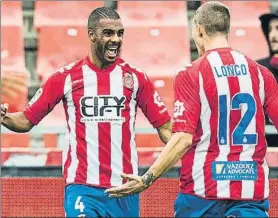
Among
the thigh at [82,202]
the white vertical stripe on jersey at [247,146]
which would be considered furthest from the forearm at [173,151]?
the thigh at [82,202]

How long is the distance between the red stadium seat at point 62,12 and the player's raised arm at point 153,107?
4.40 metres

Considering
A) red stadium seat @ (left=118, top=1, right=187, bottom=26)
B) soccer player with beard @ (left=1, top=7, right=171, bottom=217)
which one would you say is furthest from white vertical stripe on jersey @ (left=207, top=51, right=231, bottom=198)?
red stadium seat @ (left=118, top=1, right=187, bottom=26)

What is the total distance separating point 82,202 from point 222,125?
1.11 metres

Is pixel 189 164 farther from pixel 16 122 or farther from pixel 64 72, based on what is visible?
pixel 16 122

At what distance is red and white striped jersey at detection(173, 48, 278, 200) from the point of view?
371cm

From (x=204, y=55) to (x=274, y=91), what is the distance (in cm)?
36

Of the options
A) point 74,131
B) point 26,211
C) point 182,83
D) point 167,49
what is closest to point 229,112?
point 182,83

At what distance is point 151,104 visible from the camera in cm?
480

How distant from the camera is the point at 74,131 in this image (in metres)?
4.57

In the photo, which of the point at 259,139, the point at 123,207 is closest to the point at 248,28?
the point at 123,207

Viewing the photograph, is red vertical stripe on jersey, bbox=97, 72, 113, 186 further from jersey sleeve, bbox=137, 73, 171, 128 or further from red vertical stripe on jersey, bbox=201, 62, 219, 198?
red vertical stripe on jersey, bbox=201, 62, 219, 198

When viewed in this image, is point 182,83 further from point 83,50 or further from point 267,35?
point 83,50

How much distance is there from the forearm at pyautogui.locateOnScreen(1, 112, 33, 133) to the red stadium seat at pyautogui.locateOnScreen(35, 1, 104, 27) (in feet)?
14.1

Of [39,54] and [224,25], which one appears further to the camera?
[39,54]
